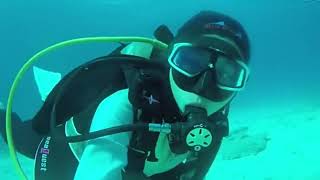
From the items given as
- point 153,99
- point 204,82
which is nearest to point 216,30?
point 204,82

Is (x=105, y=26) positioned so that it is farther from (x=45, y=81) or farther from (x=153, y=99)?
(x=153, y=99)

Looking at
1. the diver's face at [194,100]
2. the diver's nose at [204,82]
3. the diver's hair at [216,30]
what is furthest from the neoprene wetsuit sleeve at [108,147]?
the diver's hair at [216,30]

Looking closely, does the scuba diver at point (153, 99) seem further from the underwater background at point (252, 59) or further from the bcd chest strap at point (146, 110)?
the underwater background at point (252, 59)

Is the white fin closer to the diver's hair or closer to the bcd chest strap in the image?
the bcd chest strap

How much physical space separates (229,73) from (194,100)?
283mm

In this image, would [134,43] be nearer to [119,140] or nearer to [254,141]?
[119,140]

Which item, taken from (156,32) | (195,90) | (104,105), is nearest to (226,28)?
(195,90)

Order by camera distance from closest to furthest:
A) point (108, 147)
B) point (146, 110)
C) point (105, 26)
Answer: point (108, 147)
point (146, 110)
point (105, 26)

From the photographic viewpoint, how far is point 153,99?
2.24 meters

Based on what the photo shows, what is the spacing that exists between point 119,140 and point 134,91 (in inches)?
10.5

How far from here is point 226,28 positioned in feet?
7.48

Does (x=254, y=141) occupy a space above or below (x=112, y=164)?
below

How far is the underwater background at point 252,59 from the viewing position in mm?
7641

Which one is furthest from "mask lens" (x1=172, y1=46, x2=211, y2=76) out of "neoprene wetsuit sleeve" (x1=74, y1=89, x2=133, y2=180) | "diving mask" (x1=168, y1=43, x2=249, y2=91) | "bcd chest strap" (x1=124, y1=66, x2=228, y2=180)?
"neoprene wetsuit sleeve" (x1=74, y1=89, x2=133, y2=180)
